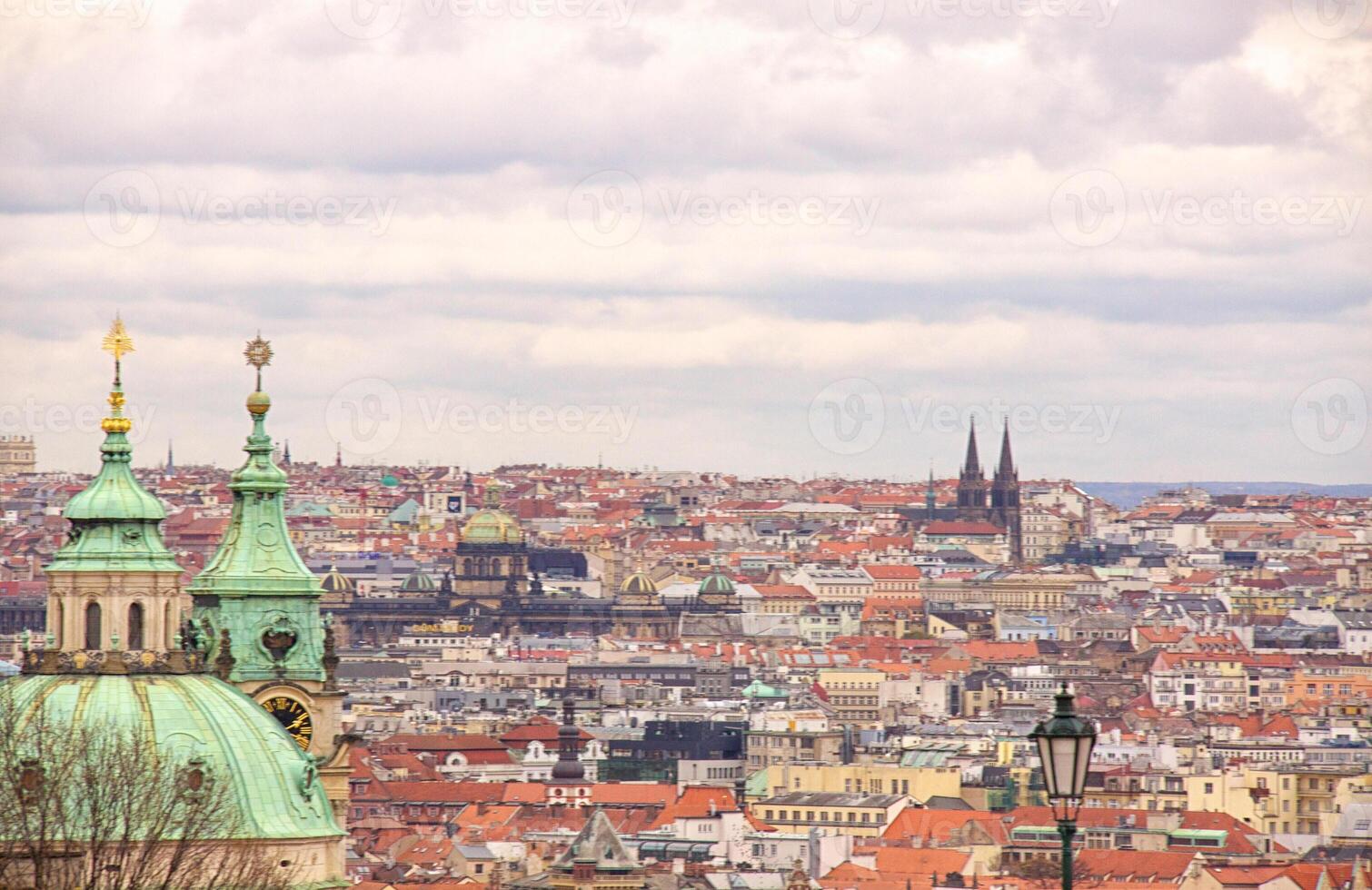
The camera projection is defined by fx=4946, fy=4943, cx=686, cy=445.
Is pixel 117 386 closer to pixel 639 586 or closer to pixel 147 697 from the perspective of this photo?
pixel 147 697

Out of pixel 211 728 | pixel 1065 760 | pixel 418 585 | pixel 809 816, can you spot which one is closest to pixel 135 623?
pixel 211 728

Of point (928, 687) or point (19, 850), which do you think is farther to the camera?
point (928, 687)

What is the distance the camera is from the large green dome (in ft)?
108

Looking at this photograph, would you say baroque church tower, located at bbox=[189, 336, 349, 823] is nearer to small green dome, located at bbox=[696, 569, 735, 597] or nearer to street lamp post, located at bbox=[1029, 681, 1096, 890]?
street lamp post, located at bbox=[1029, 681, 1096, 890]

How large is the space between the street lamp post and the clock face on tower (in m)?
16.5

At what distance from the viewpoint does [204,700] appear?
3362cm

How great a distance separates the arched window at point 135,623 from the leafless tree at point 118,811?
1.69m

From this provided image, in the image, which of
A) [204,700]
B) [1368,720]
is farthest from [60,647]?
[1368,720]

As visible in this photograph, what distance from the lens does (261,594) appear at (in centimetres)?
3703

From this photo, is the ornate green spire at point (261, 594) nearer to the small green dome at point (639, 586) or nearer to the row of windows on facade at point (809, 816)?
the row of windows on facade at point (809, 816)

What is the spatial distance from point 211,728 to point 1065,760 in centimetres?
1367

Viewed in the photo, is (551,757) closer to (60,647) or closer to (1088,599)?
(1088,599)

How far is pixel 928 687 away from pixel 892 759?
27.7 m

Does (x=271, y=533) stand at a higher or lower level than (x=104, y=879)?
higher
